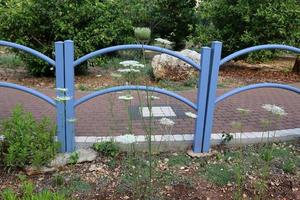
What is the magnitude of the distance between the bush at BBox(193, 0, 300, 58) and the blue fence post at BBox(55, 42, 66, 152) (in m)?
6.76

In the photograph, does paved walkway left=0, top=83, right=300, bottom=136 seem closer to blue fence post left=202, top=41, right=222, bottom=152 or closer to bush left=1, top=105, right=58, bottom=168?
blue fence post left=202, top=41, right=222, bottom=152

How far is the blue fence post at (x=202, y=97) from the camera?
3.63 meters

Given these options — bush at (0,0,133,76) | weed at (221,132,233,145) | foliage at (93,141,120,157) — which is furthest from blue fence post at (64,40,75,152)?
bush at (0,0,133,76)

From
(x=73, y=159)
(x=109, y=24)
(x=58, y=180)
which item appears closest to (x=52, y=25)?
(x=109, y=24)

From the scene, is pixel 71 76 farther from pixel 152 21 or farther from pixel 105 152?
pixel 152 21

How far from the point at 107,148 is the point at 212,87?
49.0 inches

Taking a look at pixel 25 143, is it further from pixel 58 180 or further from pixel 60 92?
pixel 60 92

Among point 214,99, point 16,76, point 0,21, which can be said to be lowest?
point 16,76

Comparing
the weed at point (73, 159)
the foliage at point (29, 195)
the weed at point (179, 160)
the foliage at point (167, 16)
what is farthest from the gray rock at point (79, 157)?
the foliage at point (167, 16)

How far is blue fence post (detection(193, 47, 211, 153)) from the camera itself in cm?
363

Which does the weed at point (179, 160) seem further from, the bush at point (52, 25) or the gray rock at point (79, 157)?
the bush at point (52, 25)

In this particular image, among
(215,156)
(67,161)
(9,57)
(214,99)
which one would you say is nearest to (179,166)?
(215,156)

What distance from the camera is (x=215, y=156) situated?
396cm

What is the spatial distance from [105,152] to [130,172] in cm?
44
